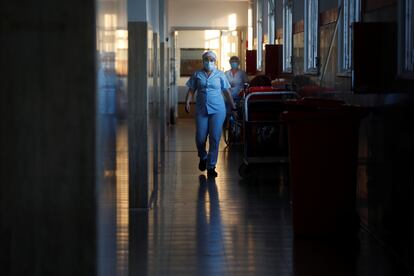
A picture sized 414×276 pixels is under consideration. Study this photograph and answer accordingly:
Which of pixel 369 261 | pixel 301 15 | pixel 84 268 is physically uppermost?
pixel 301 15

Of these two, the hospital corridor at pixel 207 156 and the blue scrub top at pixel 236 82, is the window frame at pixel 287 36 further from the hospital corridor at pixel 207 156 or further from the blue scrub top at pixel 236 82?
the blue scrub top at pixel 236 82

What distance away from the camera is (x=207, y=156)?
11.6 metres

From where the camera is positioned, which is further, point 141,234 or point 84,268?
point 141,234

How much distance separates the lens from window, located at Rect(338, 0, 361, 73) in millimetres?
8141

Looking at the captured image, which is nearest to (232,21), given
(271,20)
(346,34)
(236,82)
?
(271,20)

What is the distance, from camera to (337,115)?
6.78 m

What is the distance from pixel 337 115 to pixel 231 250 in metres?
1.36

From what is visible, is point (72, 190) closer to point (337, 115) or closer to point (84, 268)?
point (84, 268)

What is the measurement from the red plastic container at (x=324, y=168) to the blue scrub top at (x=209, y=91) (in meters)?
4.42

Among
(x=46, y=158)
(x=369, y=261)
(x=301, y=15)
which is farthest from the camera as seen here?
(x=301, y=15)

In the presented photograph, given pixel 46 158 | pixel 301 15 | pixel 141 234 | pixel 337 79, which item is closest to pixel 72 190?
pixel 46 158

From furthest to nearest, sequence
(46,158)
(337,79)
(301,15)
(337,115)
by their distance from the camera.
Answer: (301,15) < (337,79) < (337,115) < (46,158)

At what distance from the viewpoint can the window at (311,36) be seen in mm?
10961

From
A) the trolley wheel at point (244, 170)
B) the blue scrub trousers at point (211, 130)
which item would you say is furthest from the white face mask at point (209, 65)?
the trolley wheel at point (244, 170)
